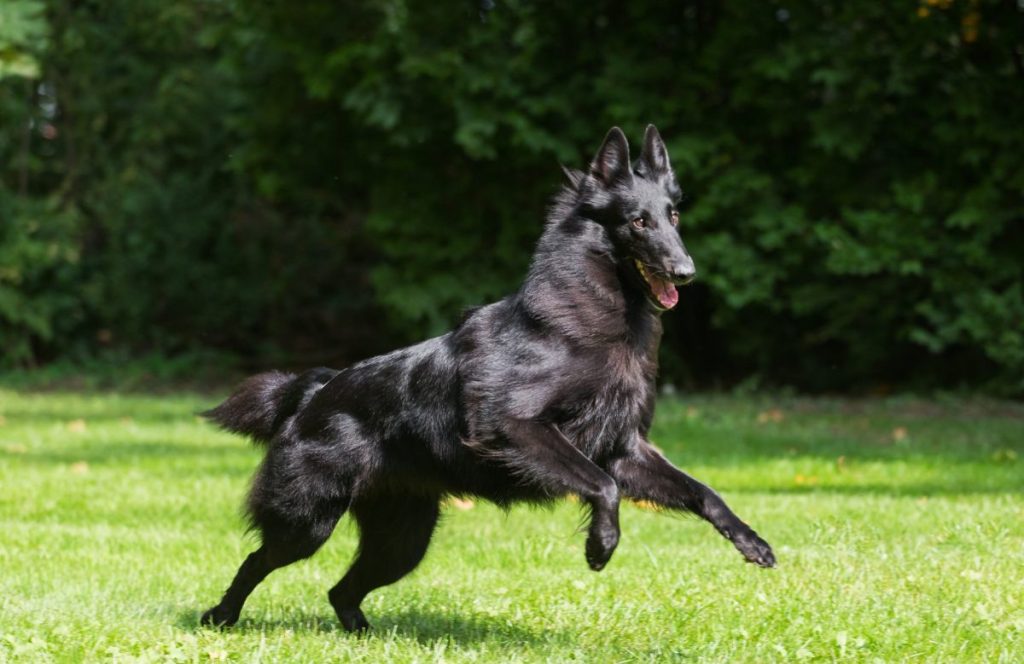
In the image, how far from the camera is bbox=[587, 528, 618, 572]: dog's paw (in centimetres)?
439

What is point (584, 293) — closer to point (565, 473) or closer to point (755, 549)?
point (565, 473)

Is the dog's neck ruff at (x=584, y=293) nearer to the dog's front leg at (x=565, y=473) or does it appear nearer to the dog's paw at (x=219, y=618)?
the dog's front leg at (x=565, y=473)

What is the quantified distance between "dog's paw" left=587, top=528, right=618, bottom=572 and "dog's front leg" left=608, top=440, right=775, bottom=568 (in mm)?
322

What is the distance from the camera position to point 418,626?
5.26 metres

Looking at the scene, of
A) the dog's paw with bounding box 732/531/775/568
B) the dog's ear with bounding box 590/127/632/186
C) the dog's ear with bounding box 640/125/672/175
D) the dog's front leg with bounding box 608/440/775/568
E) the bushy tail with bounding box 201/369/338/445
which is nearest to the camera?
the dog's paw with bounding box 732/531/775/568

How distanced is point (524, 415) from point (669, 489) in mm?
580

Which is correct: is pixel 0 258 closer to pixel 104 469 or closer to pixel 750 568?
pixel 104 469

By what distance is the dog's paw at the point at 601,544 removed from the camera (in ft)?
14.4

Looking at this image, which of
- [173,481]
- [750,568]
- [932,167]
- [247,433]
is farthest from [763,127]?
[247,433]

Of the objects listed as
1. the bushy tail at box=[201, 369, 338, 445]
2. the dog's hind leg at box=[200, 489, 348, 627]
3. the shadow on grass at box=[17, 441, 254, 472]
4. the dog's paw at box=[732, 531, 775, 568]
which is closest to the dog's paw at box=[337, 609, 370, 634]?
the dog's hind leg at box=[200, 489, 348, 627]

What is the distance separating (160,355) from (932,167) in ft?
34.5

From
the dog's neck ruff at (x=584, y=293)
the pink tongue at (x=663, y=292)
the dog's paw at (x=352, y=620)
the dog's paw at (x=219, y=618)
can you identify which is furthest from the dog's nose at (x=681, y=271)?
the dog's paw at (x=219, y=618)

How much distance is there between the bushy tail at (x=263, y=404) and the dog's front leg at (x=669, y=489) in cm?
136

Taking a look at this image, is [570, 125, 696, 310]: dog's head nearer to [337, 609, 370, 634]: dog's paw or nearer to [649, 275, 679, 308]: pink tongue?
[649, 275, 679, 308]: pink tongue
